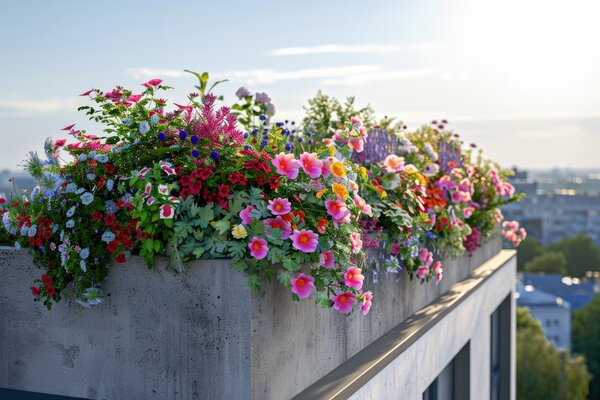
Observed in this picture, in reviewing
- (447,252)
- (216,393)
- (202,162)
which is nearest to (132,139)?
(202,162)

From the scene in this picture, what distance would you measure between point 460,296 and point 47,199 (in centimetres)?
356

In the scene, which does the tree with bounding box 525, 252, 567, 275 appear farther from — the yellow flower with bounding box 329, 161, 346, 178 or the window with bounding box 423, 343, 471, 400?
the yellow flower with bounding box 329, 161, 346, 178

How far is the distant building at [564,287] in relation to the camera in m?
71.2

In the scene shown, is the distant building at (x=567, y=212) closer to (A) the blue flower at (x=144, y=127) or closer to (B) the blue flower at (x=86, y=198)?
(A) the blue flower at (x=144, y=127)

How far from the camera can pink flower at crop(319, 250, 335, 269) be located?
11.3ft

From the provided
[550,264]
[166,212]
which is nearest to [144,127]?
[166,212]

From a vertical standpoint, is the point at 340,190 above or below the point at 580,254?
above

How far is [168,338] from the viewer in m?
3.37

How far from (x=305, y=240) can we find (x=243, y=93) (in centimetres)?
295

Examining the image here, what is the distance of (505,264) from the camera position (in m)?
8.72

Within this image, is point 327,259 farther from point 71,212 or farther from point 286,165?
point 71,212

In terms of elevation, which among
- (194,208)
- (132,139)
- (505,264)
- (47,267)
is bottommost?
(505,264)

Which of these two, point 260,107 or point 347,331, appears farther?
point 260,107

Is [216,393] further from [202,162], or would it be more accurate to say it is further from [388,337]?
[388,337]
